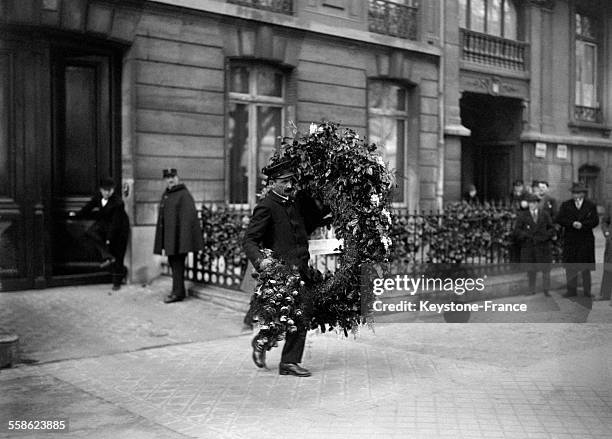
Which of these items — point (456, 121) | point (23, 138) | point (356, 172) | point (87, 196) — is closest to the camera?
point (356, 172)

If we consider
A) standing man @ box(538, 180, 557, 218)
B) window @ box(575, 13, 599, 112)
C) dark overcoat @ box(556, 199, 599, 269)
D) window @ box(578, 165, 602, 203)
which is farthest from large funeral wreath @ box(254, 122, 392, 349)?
window @ box(578, 165, 602, 203)

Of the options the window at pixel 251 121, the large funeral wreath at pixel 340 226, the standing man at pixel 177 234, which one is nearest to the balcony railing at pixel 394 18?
the window at pixel 251 121

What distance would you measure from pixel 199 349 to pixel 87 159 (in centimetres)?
478

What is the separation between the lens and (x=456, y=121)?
18859 millimetres

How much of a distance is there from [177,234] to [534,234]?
6.22m

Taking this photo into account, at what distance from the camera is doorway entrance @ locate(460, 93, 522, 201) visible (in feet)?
69.4

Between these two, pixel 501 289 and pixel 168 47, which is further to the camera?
pixel 168 47

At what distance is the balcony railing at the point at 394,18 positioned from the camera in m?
16.9

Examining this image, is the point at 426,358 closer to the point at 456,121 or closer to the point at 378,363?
the point at 378,363

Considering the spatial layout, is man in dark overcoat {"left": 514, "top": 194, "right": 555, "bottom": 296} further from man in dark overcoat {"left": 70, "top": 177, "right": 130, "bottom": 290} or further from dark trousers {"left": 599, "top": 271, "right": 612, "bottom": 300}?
man in dark overcoat {"left": 70, "top": 177, "right": 130, "bottom": 290}

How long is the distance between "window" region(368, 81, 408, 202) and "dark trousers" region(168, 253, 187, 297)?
7.08 meters

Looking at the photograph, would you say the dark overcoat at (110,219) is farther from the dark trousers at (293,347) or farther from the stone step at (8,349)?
the dark trousers at (293,347)

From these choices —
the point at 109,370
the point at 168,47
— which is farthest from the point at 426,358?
the point at 168,47

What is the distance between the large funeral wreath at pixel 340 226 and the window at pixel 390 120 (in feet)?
31.5
